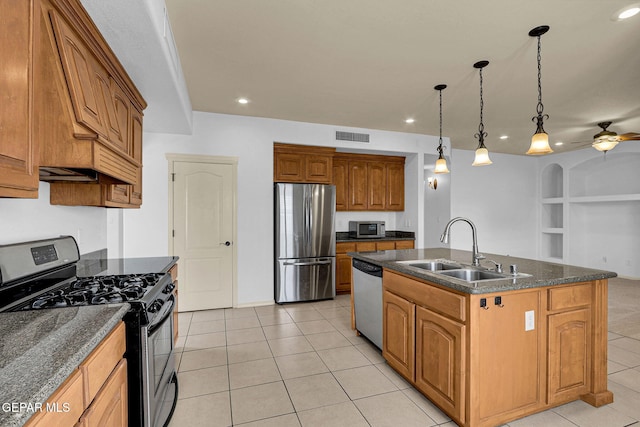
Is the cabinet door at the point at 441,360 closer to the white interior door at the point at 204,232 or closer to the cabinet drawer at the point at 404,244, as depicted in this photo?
the white interior door at the point at 204,232

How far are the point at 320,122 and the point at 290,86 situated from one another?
1303 millimetres

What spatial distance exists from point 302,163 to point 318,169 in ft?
0.88

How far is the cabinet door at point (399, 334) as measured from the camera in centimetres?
228

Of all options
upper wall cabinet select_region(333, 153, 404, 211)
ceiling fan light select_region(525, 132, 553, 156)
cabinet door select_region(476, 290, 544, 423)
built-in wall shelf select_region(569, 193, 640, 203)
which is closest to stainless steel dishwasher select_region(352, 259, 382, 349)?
cabinet door select_region(476, 290, 544, 423)

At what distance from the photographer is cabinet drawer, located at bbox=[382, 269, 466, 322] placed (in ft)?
6.01

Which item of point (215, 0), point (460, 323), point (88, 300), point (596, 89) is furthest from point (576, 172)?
point (88, 300)

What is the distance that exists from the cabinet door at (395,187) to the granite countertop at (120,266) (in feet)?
12.7

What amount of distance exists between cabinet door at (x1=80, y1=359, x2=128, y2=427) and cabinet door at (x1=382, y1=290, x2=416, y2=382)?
5.88ft

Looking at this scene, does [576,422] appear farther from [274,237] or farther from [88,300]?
[274,237]

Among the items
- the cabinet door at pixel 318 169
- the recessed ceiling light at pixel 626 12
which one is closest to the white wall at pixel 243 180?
the cabinet door at pixel 318 169

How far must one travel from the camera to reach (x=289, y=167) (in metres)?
4.62

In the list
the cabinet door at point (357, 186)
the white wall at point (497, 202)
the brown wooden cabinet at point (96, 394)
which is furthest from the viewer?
the white wall at point (497, 202)

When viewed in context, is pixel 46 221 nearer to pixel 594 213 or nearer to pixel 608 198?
pixel 608 198

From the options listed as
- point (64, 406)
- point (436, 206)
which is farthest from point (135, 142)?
point (436, 206)
